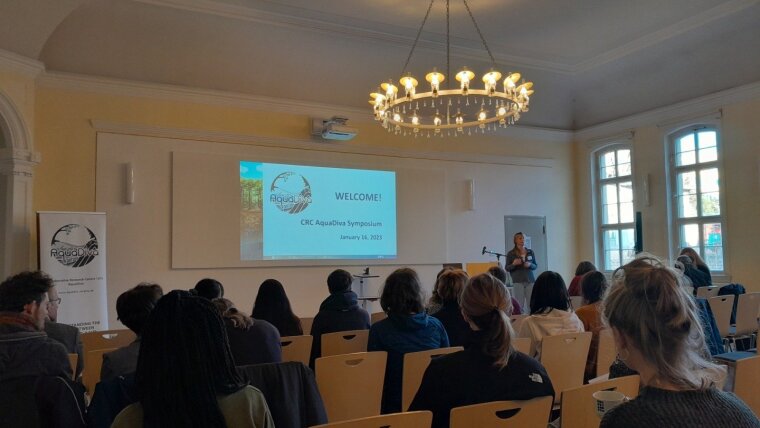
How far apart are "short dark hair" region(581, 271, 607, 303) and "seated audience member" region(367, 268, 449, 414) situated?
1.19m

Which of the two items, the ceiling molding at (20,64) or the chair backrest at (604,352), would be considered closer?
the chair backrest at (604,352)

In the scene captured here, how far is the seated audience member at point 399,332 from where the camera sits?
3.19 metres

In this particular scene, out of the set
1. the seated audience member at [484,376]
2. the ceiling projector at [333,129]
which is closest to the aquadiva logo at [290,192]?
the ceiling projector at [333,129]

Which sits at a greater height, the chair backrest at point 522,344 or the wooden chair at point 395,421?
the wooden chair at point 395,421

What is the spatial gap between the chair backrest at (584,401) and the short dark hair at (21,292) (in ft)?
8.04

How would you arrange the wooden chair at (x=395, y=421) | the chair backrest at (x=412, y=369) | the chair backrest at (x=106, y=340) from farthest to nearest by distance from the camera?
the chair backrest at (x=106, y=340) → the chair backrest at (x=412, y=369) → the wooden chair at (x=395, y=421)

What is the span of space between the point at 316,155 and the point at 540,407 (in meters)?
6.91

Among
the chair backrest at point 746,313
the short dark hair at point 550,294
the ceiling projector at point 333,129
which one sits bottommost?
the chair backrest at point 746,313

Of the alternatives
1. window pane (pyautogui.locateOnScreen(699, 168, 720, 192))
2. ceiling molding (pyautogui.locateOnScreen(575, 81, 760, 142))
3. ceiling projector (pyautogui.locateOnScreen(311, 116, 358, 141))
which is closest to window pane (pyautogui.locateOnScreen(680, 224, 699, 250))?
window pane (pyautogui.locateOnScreen(699, 168, 720, 192))

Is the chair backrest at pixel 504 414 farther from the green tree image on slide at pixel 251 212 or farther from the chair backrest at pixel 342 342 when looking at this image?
the green tree image on slide at pixel 251 212

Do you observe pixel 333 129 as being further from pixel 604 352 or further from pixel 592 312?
pixel 604 352

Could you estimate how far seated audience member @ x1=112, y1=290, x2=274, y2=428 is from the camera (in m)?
1.40

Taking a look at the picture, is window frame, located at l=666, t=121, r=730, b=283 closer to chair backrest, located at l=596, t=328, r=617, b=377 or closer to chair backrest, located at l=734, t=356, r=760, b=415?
chair backrest, located at l=596, t=328, r=617, b=377

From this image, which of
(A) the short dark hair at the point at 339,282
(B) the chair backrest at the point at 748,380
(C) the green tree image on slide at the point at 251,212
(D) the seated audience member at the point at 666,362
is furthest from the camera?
(C) the green tree image on slide at the point at 251,212
